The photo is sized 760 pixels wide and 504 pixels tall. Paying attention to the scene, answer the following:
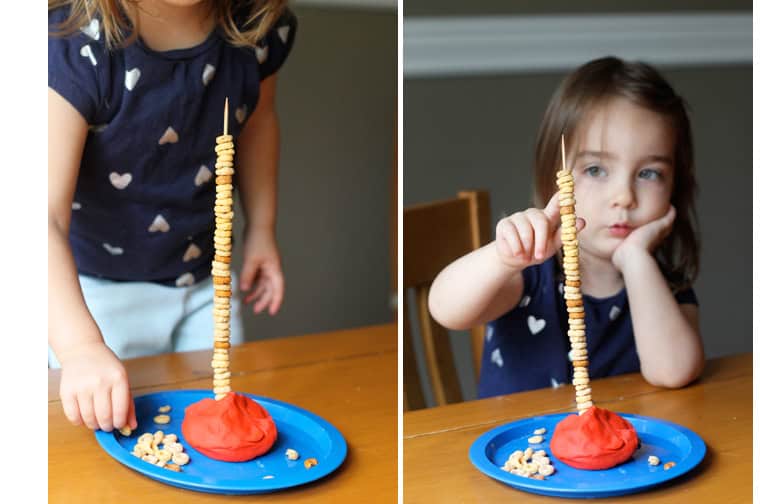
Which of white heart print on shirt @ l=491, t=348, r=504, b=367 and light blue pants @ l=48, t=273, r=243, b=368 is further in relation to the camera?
white heart print on shirt @ l=491, t=348, r=504, b=367

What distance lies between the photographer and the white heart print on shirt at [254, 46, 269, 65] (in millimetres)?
791

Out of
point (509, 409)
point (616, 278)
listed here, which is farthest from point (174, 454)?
point (616, 278)

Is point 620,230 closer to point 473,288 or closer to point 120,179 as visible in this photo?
point 473,288

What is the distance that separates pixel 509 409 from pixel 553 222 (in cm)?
17

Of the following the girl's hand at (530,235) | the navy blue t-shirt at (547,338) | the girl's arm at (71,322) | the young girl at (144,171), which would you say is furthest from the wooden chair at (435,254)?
the girl's arm at (71,322)

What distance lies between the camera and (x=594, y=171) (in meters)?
0.83

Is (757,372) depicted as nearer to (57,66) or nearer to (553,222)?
(553,222)

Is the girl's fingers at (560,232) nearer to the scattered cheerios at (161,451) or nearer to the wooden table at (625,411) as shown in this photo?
the wooden table at (625,411)

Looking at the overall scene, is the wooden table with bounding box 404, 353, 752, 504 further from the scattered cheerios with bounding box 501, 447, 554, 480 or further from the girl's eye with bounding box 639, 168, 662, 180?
the girl's eye with bounding box 639, 168, 662, 180

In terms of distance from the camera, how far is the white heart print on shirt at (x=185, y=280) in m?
0.88

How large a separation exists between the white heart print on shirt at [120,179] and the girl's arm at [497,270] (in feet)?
0.93

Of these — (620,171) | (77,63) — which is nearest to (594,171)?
(620,171)

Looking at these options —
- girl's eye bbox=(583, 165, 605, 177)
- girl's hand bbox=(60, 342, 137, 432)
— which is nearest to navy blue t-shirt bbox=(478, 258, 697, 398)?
girl's eye bbox=(583, 165, 605, 177)

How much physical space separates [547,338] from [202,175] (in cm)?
38
